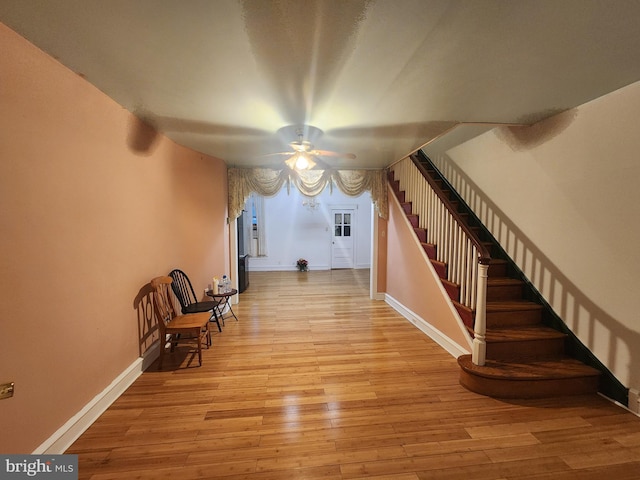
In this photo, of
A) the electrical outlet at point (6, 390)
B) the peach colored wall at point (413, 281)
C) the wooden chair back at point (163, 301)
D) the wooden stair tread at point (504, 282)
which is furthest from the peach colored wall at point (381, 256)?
the electrical outlet at point (6, 390)

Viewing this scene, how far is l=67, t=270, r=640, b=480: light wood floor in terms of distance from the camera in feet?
4.99

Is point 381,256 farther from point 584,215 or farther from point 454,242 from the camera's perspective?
point 584,215

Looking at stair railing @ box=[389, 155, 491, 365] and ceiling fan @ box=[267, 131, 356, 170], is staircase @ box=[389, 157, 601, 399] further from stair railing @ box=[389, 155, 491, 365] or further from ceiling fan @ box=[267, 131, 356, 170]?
ceiling fan @ box=[267, 131, 356, 170]

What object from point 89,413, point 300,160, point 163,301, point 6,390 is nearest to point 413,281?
point 300,160

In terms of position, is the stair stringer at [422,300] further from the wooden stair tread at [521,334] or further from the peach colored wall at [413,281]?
the wooden stair tread at [521,334]

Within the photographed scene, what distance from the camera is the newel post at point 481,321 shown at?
2.22 m

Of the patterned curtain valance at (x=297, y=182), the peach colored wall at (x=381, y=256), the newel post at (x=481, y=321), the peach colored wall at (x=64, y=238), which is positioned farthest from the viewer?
the peach colored wall at (x=381, y=256)

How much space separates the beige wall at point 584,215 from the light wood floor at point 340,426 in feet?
2.14

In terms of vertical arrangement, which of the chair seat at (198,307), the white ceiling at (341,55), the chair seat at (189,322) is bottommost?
the chair seat at (189,322)

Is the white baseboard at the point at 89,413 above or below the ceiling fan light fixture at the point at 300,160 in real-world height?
below

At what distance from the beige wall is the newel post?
782mm

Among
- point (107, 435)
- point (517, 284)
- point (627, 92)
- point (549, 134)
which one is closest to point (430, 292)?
point (517, 284)

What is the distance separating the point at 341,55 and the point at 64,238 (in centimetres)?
199

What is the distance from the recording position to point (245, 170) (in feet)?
14.4
